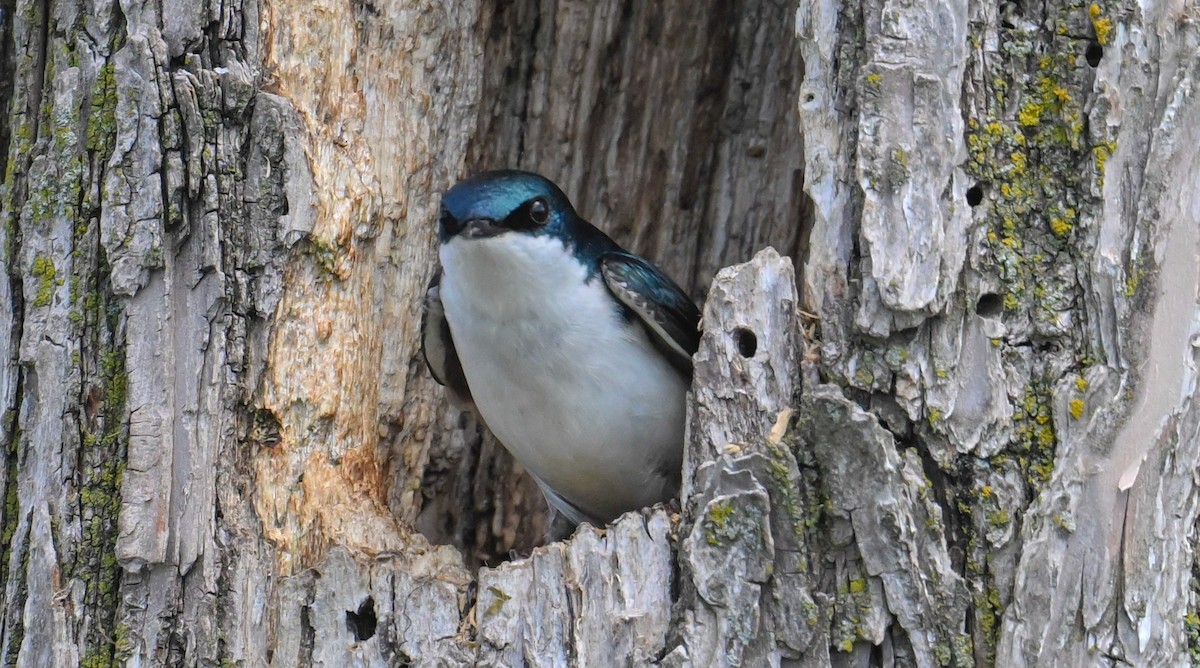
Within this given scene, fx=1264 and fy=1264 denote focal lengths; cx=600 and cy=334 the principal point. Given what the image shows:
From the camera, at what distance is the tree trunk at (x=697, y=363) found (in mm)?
2488

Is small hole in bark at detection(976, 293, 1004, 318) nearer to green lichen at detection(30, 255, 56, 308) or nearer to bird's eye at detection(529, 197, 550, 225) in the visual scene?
bird's eye at detection(529, 197, 550, 225)

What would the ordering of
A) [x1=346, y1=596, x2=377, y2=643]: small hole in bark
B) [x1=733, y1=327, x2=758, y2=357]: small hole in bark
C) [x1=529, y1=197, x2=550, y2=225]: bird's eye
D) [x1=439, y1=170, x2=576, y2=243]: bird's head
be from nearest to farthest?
1. [x1=733, y1=327, x2=758, y2=357]: small hole in bark
2. [x1=346, y1=596, x2=377, y2=643]: small hole in bark
3. [x1=439, y1=170, x2=576, y2=243]: bird's head
4. [x1=529, y1=197, x2=550, y2=225]: bird's eye

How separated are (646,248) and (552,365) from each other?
128cm

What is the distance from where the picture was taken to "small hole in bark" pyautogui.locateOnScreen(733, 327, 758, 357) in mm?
2691

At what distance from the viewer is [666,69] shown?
168 inches

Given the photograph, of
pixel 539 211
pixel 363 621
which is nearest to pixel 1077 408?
pixel 539 211

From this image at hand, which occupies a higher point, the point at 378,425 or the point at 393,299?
the point at 393,299

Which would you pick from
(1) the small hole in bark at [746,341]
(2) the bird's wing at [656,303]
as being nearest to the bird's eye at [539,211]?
(2) the bird's wing at [656,303]

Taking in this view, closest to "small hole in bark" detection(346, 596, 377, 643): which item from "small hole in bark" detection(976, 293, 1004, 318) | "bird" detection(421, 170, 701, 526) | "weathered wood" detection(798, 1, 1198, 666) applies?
"bird" detection(421, 170, 701, 526)

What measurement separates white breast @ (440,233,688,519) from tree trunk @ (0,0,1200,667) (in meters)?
0.32

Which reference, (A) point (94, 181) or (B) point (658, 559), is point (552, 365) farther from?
(A) point (94, 181)

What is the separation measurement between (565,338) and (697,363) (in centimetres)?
60

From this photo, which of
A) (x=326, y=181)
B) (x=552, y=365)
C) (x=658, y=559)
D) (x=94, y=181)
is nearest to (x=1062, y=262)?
(x=658, y=559)

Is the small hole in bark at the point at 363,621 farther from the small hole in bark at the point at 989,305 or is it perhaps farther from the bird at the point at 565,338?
the small hole in bark at the point at 989,305
